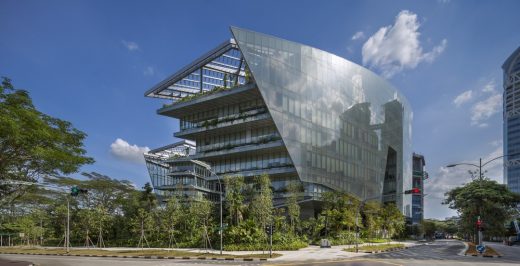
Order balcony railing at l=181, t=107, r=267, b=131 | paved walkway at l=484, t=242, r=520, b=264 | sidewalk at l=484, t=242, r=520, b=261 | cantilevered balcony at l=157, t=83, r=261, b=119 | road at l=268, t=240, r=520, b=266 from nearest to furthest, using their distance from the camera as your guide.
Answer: road at l=268, t=240, r=520, b=266 < sidewalk at l=484, t=242, r=520, b=261 < paved walkway at l=484, t=242, r=520, b=264 < cantilevered balcony at l=157, t=83, r=261, b=119 < balcony railing at l=181, t=107, r=267, b=131

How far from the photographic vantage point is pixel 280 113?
65938 mm

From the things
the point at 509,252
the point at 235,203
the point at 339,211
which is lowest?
the point at 509,252

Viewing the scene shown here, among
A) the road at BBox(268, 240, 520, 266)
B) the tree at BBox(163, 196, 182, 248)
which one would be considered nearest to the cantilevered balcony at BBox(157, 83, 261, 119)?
the tree at BBox(163, 196, 182, 248)

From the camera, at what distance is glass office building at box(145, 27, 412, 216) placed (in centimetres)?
6650

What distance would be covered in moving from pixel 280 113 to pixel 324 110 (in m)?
11.5

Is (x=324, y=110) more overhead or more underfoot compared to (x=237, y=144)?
more overhead

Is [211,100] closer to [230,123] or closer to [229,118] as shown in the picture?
[229,118]

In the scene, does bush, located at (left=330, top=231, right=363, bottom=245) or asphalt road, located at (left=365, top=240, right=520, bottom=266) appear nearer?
asphalt road, located at (left=365, top=240, right=520, bottom=266)

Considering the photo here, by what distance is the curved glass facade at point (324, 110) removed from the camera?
6581 centimetres

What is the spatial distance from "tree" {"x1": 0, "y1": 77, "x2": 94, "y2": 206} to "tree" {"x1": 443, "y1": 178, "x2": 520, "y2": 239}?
4004cm

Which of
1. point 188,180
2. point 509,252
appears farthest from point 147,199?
point 509,252

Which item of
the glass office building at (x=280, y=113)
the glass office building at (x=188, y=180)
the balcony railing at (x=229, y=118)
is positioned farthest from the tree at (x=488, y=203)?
the glass office building at (x=188, y=180)

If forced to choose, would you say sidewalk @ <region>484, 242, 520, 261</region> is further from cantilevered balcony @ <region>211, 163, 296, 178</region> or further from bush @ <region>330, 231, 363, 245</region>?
cantilevered balcony @ <region>211, 163, 296, 178</region>

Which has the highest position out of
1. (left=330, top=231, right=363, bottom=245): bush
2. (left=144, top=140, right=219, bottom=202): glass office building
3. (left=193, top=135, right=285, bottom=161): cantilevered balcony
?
(left=193, top=135, right=285, bottom=161): cantilevered balcony
